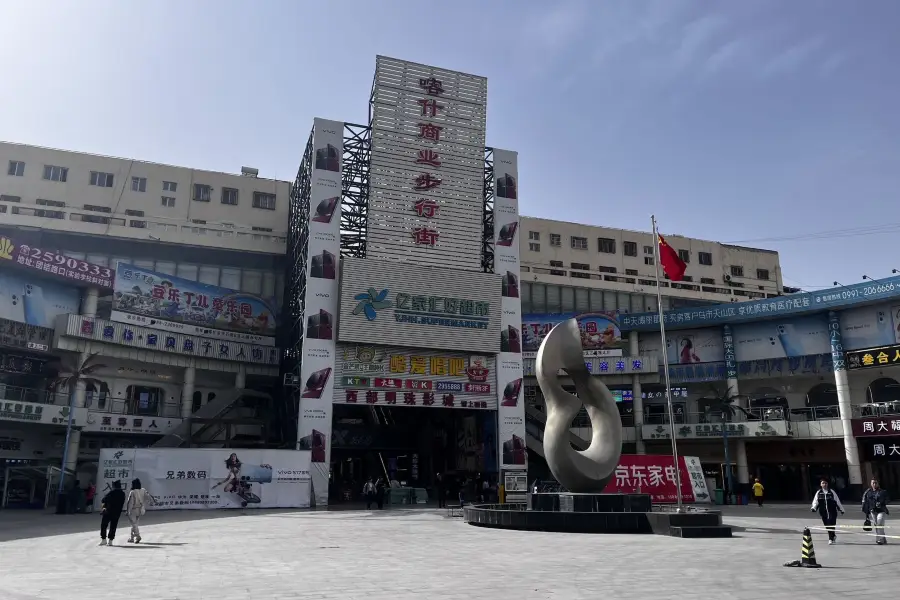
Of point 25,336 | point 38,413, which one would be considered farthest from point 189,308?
point 38,413

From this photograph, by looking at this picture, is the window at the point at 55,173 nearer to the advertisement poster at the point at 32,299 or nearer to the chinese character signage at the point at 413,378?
the advertisement poster at the point at 32,299

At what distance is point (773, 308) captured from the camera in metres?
45.5

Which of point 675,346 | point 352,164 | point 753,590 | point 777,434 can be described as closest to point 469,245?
point 352,164

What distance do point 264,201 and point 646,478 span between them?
126 ft

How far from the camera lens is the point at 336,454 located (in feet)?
164

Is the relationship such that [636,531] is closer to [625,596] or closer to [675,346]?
[625,596]

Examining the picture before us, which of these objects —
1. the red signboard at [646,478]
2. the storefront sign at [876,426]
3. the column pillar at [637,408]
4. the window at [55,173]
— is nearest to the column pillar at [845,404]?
the storefront sign at [876,426]

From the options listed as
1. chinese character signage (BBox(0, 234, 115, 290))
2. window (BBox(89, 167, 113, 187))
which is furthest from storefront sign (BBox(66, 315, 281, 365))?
window (BBox(89, 167, 113, 187))

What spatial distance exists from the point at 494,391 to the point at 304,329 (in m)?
12.0

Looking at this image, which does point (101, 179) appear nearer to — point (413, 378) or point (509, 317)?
point (413, 378)

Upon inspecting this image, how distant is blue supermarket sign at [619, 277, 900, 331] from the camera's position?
4078 cm

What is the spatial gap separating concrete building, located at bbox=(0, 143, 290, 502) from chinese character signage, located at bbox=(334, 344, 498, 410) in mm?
7455

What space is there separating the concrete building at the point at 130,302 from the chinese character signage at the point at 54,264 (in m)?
0.07

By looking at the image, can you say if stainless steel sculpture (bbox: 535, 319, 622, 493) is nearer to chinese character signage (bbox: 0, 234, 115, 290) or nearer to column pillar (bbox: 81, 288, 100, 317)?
chinese character signage (bbox: 0, 234, 115, 290)
